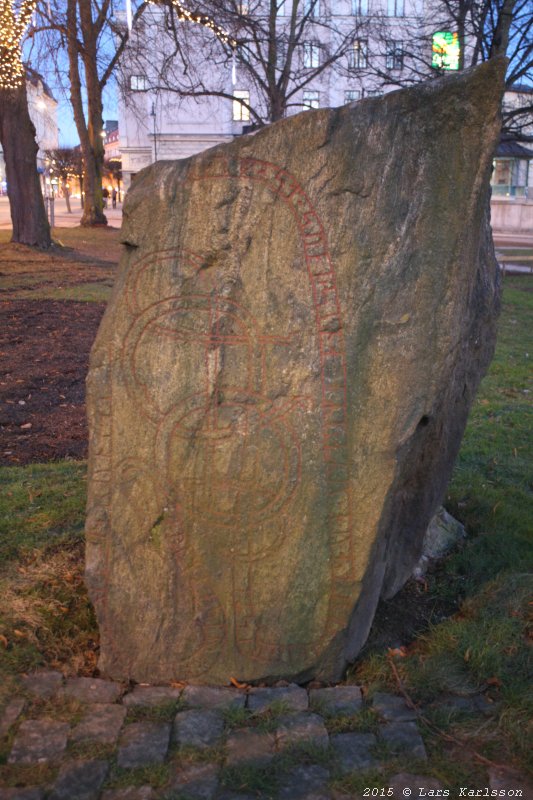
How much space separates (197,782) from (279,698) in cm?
53

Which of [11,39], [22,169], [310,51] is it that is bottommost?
[22,169]

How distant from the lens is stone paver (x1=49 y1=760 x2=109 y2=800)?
8.11ft

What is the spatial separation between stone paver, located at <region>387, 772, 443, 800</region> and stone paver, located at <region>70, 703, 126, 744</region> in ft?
3.26

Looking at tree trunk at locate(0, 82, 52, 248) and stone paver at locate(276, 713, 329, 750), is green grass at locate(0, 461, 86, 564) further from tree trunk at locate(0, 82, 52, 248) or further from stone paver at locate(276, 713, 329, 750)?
tree trunk at locate(0, 82, 52, 248)

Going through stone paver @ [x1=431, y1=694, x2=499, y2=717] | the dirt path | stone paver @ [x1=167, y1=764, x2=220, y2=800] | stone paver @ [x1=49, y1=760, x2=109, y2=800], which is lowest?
stone paver @ [x1=49, y1=760, x2=109, y2=800]

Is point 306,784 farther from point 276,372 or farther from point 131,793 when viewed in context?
point 276,372

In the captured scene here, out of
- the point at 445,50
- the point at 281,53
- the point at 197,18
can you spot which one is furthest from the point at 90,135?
the point at 445,50

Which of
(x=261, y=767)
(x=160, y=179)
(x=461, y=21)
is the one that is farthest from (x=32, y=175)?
(x=261, y=767)

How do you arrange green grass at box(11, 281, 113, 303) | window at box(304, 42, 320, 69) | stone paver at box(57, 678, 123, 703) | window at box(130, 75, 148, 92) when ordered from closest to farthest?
stone paver at box(57, 678, 123, 703)
green grass at box(11, 281, 113, 303)
window at box(130, 75, 148, 92)
window at box(304, 42, 320, 69)

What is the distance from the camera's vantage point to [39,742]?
8.89 feet

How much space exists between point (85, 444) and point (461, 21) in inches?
550

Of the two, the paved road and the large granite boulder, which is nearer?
the large granite boulder

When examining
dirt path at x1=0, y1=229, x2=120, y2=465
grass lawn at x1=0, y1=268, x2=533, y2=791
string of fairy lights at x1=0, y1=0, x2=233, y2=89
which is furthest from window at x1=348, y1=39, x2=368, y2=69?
grass lawn at x1=0, y1=268, x2=533, y2=791

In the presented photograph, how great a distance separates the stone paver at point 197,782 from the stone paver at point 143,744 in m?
0.11
